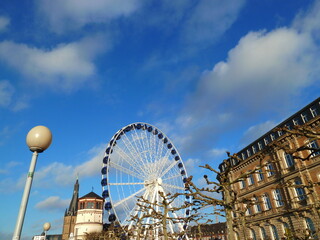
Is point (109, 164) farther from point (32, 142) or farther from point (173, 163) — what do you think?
point (32, 142)

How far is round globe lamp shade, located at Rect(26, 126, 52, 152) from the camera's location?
6543 mm

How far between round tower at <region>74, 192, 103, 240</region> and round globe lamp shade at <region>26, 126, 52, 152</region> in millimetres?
75483

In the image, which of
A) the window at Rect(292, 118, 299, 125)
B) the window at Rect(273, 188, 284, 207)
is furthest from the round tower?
the window at Rect(292, 118, 299, 125)

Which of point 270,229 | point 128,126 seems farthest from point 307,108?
point 128,126

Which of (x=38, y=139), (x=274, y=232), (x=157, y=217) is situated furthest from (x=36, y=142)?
(x=274, y=232)

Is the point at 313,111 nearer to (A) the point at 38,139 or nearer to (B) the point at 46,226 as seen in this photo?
(B) the point at 46,226

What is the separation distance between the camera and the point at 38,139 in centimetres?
655

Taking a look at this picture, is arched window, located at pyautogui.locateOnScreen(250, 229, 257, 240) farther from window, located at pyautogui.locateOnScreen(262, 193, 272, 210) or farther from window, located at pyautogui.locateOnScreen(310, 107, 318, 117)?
window, located at pyautogui.locateOnScreen(310, 107, 318, 117)

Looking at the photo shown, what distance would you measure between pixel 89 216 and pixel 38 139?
7696 centimetres

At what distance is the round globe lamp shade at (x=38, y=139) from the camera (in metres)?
6.54

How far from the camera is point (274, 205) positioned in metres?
34.2

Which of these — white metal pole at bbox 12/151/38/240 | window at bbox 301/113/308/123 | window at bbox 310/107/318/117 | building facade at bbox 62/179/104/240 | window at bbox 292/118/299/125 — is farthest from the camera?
building facade at bbox 62/179/104/240

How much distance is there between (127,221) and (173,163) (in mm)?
13926

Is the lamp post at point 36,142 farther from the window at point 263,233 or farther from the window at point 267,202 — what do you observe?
the window at point 263,233
